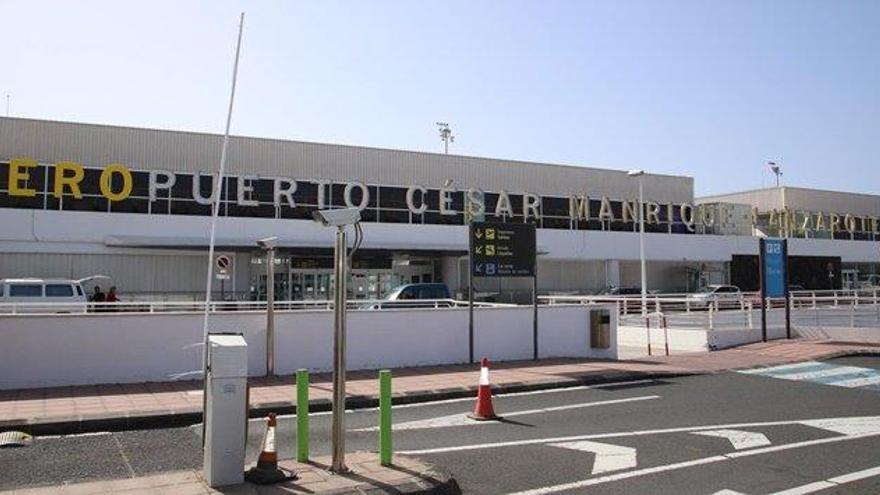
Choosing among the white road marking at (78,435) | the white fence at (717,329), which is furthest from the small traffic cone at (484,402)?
the white fence at (717,329)

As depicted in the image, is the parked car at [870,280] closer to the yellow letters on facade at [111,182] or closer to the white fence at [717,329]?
the white fence at [717,329]

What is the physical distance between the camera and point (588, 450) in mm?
8266

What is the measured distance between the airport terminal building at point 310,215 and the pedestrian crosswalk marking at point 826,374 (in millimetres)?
15386

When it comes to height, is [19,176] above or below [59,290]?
above

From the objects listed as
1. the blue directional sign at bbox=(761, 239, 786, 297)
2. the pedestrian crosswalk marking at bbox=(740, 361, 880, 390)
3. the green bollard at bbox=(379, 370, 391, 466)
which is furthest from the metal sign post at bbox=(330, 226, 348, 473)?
the blue directional sign at bbox=(761, 239, 786, 297)

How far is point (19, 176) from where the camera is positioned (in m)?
30.3

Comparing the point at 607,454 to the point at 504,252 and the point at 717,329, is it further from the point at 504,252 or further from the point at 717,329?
the point at 717,329

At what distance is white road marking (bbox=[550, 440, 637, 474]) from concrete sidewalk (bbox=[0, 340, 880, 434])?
3827 millimetres

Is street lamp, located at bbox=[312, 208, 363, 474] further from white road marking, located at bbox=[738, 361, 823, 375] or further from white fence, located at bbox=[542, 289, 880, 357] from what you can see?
white fence, located at bbox=[542, 289, 880, 357]

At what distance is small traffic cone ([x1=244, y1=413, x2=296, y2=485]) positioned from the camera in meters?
6.36

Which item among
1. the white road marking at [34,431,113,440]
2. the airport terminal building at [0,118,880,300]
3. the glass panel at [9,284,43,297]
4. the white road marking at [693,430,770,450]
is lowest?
the white road marking at [34,431,113,440]

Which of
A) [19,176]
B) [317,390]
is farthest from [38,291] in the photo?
[317,390]

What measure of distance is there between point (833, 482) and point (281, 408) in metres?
7.00

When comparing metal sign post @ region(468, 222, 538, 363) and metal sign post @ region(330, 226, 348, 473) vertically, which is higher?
metal sign post @ region(468, 222, 538, 363)
